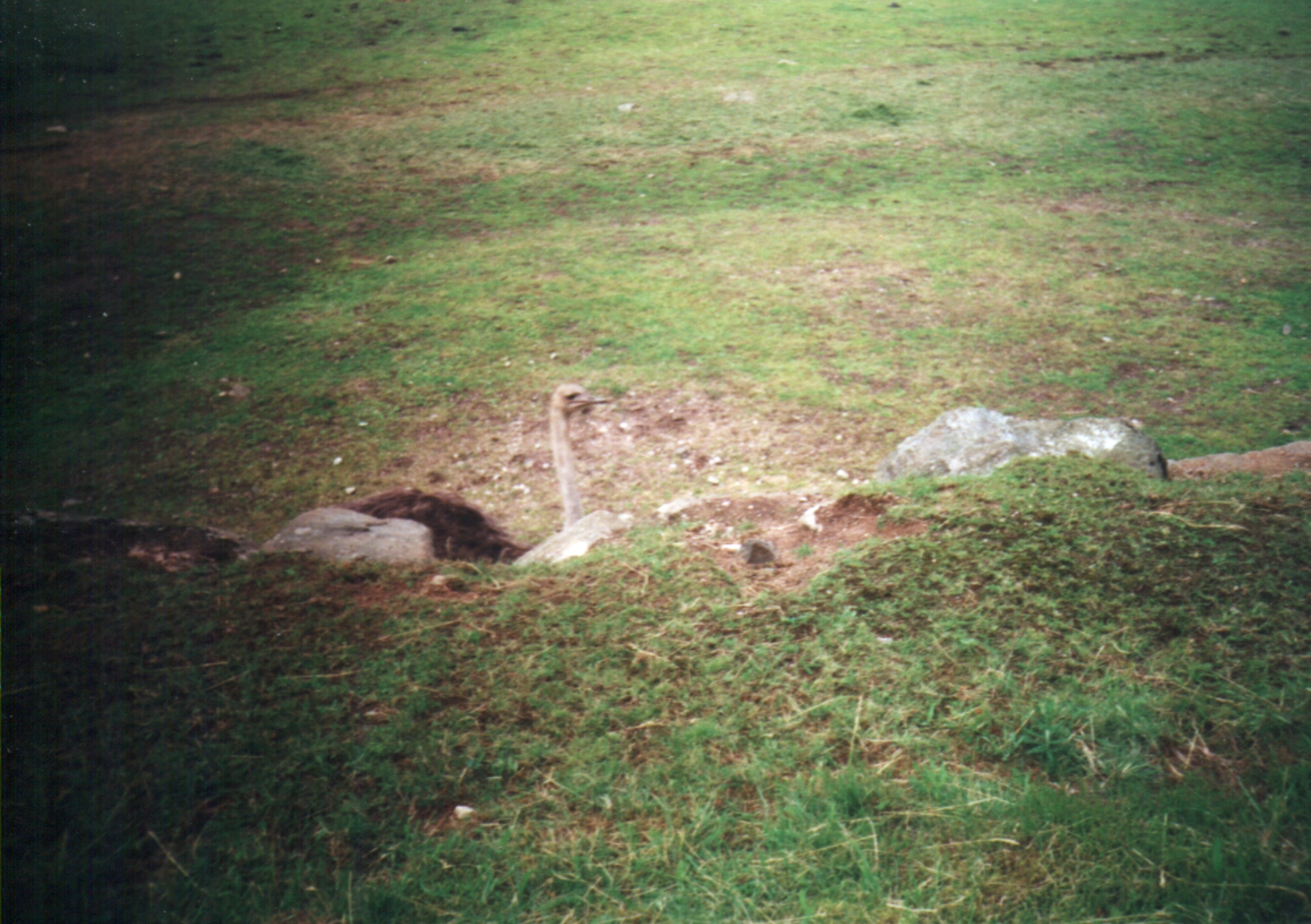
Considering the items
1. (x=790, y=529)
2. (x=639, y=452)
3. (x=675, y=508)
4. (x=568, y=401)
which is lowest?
(x=639, y=452)

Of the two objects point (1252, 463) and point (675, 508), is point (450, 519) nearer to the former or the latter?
point (675, 508)

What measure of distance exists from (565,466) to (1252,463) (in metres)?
2.99

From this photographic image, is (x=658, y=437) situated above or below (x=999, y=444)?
below

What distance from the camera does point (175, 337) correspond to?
581 centimetres

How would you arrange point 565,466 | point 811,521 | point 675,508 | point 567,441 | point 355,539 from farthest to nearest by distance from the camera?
point 567,441 → point 565,466 → point 675,508 → point 355,539 → point 811,521

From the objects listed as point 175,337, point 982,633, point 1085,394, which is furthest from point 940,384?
point 175,337

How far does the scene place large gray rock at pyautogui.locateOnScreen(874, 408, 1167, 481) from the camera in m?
3.47

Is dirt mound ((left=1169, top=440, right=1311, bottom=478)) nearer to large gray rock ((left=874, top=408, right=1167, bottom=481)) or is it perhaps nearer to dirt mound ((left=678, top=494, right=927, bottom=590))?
large gray rock ((left=874, top=408, right=1167, bottom=481))

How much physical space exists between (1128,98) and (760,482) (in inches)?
291

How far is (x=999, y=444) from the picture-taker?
366 centimetres

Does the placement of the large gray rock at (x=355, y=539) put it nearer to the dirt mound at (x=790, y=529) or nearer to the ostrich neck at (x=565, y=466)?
the ostrich neck at (x=565, y=466)

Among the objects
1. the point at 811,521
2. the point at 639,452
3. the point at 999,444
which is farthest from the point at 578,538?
the point at 999,444

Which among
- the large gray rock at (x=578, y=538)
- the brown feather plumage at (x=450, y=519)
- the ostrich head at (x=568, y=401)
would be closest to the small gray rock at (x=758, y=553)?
the large gray rock at (x=578, y=538)

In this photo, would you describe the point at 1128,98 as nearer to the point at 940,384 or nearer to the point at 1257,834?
the point at 940,384
